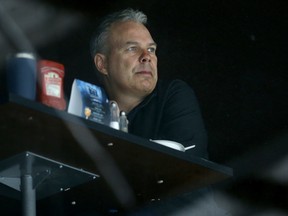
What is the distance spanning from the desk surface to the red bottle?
11 centimetres

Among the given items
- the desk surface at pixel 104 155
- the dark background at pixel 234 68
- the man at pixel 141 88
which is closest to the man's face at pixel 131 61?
the man at pixel 141 88

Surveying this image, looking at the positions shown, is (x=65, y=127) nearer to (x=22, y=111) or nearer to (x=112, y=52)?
(x=22, y=111)

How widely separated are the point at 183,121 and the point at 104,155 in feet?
1.99

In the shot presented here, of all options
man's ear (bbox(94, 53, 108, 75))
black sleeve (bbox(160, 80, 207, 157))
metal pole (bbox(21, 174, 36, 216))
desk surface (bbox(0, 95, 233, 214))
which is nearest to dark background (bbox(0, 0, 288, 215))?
man's ear (bbox(94, 53, 108, 75))

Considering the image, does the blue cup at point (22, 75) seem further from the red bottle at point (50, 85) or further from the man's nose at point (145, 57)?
the man's nose at point (145, 57)

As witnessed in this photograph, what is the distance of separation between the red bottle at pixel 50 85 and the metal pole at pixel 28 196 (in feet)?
0.53

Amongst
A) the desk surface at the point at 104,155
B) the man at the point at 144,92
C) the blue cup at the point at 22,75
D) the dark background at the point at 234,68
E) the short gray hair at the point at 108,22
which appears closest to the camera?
the desk surface at the point at 104,155

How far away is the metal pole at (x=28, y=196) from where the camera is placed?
1.71m

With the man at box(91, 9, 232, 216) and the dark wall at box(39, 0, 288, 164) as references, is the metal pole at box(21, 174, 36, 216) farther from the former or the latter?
the dark wall at box(39, 0, 288, 164)

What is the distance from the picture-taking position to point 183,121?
91.3 inches

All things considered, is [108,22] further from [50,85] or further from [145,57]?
[50,85]

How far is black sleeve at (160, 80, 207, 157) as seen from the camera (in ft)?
7.45

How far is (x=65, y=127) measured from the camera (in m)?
1.64

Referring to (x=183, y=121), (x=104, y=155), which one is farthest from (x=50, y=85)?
(x=183, y=121)
